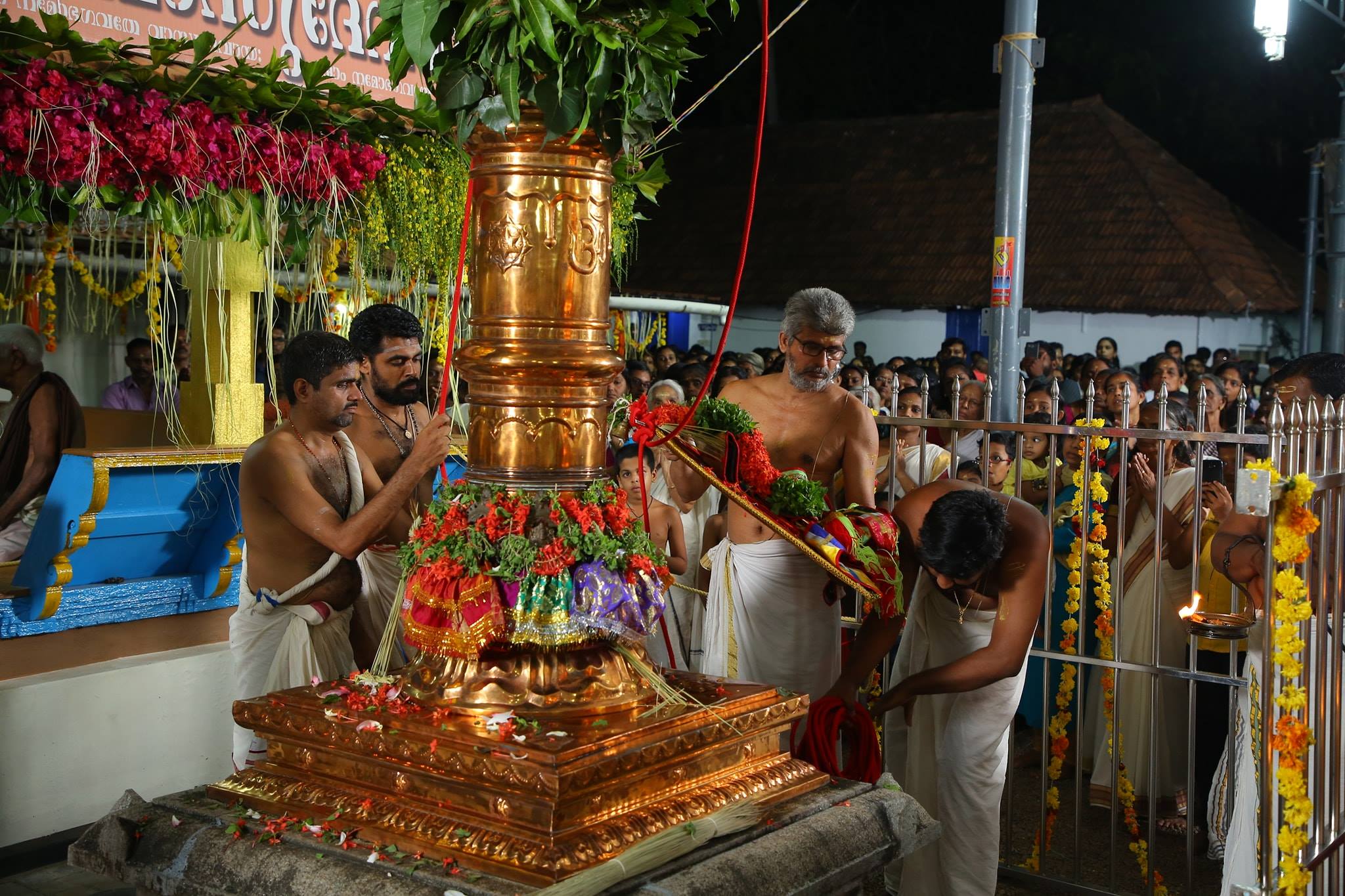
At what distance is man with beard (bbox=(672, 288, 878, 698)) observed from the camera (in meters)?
4.75

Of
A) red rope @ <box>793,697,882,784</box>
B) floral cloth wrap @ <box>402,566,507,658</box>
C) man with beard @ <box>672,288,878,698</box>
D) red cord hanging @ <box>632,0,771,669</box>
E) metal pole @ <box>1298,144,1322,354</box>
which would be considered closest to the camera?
red cord hanging @ <box>632,0,771,669</box>

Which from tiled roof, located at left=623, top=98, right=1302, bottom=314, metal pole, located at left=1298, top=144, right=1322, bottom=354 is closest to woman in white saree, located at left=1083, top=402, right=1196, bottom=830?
metal pole, located at left=1298, top=144, right=1322, bottom=354

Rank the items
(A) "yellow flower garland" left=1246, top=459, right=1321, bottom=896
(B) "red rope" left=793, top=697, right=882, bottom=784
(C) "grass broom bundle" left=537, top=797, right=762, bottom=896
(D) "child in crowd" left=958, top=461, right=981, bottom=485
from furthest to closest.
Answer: (D) "child in crowd" left=958, top=461, right=981, bottom=485 < (B) "red rope" left=793, top=697, right=882, bottom=784 < (A) "yellow flower garland" left=1246, top=459, right=1321, bottom=896 < (C) "grass broom bundle" left=537, top=797, right=762, bottom=896

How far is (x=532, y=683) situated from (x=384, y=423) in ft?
6.92

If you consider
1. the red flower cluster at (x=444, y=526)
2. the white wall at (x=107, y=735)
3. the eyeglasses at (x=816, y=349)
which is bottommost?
the white wall at (x=107, y=735)

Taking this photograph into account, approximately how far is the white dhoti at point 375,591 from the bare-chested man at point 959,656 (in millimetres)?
1538

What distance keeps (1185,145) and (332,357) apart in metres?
26.8

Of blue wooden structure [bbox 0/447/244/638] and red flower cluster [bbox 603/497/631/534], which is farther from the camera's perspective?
blue wooden structure [bbox 0/447/244/638]

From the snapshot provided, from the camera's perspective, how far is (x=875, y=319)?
2044 centimetres

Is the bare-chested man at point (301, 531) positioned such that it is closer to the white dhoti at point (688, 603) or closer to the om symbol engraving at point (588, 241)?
the om symbol engraving at point (588, 241)

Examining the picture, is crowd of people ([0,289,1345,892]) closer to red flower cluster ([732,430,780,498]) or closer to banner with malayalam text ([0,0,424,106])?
red flower cluster ([732,430,780,498])

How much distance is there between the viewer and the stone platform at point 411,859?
236 cm

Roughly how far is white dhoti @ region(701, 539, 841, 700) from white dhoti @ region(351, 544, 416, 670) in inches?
50.6

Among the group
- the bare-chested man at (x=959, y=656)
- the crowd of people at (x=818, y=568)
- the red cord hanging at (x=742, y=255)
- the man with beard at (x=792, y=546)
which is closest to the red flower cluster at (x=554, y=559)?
the red cord hanging at (x=742, y=255)
